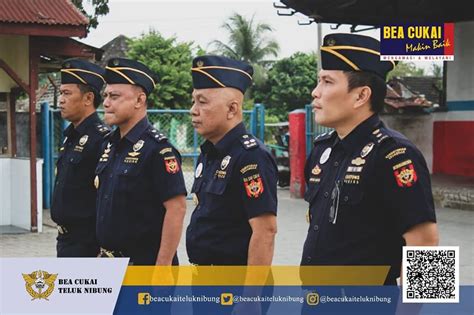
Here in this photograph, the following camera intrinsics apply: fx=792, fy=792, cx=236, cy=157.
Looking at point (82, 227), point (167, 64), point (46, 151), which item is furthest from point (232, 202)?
point (167, 64)

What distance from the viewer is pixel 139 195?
3.54 meters

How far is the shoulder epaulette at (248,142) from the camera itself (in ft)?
10.4

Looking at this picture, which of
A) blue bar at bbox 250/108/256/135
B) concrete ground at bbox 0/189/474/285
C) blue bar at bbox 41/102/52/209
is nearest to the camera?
concrete ground at bbox 0/189/474/285

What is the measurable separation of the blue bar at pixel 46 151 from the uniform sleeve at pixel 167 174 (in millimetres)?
6984

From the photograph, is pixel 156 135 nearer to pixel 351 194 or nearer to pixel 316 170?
pixel 316 170

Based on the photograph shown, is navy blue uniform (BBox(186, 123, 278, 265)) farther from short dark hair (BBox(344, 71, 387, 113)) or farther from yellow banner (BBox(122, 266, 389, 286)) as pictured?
short dark hair (BBox(344, 71, 387, 113))

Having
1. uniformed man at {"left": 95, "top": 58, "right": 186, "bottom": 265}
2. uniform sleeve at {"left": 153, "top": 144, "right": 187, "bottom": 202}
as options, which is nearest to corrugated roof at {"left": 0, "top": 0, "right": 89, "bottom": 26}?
uniformed man at {"left": 95, "top": 58, "right": 186, "bottom": 265}

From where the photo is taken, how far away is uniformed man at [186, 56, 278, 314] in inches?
119

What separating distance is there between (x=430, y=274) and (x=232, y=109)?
→ 103cm

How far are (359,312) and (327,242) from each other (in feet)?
1.74

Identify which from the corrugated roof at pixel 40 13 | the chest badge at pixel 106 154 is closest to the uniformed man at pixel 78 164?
the chest badge at pixel 106 154

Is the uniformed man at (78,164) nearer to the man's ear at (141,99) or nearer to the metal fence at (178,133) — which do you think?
the man's ear at (141,99)

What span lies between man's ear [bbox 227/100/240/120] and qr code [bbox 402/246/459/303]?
0.99 meters

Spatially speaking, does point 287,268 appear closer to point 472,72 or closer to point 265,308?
point 265,308
